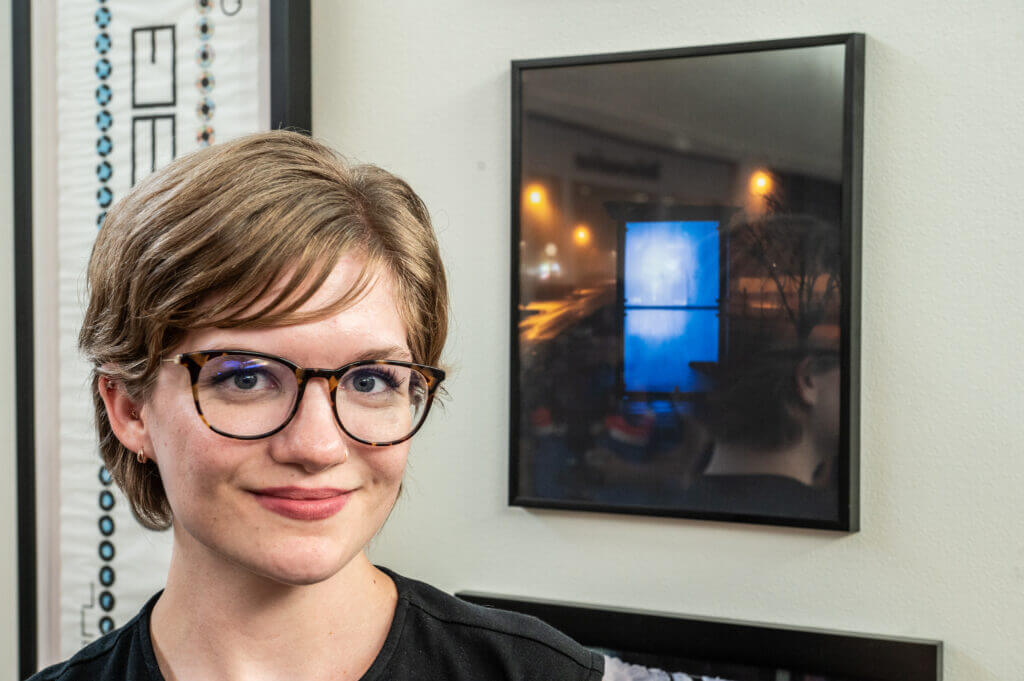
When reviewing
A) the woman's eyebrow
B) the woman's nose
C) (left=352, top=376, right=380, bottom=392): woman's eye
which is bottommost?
the woman's nose

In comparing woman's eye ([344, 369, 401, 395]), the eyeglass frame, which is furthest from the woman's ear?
woman's eye ([344, 369, 401, 395])

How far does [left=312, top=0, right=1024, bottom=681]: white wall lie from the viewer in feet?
5.14

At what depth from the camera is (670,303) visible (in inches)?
67.8

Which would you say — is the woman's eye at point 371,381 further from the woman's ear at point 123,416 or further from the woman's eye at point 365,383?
the woman's ear at point 123,416

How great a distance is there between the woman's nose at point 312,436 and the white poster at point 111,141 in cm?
128

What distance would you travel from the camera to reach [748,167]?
1.67 meters

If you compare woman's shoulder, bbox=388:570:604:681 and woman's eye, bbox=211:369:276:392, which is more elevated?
woman's eye, bbox=211:369:276:392

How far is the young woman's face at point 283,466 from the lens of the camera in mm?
774

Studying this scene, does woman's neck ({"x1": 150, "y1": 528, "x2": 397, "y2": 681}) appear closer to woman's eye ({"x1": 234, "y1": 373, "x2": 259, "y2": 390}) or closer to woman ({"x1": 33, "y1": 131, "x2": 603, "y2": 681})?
woman ({"x1": 33, "y1": 131, "x2": 603, "y2": 681})

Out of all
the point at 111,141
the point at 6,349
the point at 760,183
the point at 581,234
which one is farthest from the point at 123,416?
the point at 6,349

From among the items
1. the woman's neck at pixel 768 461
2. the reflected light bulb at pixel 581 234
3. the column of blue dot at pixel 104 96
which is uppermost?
the column of blue dot at pixel 104 96

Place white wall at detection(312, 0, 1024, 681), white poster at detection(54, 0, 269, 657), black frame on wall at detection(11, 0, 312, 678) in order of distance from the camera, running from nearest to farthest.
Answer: white wall at detection(312, 0, 1024, 681), white poster at detection(54, 0, 269, 657), black frame on wall at detection(11, 0, 312, 678)

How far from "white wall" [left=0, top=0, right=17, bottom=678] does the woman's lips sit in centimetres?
163

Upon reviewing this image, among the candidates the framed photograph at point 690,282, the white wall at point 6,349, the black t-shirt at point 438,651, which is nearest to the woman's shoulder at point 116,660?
the black t-shirt at point 438,651
